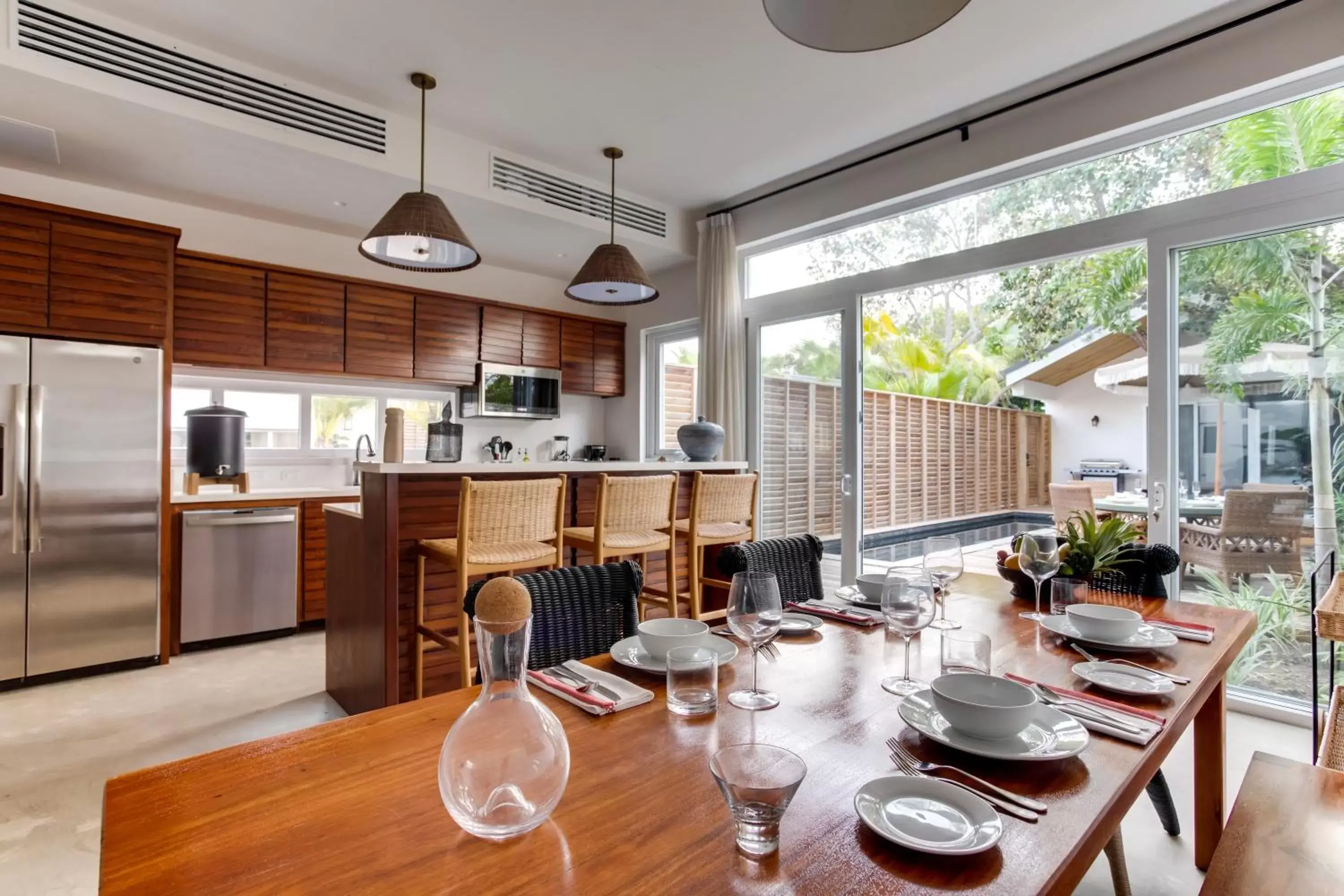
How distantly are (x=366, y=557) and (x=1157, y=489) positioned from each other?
3.40m

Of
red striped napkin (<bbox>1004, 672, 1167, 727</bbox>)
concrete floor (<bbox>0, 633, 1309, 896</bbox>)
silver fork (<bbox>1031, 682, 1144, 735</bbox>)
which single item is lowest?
concrete floor (<bbox>0, 633, 1309, 896</bbox>)

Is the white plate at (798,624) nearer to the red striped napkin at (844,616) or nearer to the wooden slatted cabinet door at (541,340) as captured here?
the red striped napkin at (844,616)

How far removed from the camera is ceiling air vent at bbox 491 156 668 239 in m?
3.83

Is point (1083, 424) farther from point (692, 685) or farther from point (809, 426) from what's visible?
point (692, 685)

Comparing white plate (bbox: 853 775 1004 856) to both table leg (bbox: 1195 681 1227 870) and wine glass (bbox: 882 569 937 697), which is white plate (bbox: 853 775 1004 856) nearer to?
wine glass (bbox: 882 569 937 697)

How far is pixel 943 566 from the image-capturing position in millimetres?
1561

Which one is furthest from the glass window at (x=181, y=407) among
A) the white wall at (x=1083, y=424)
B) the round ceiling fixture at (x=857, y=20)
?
the white wall at (x=1083, y=424)

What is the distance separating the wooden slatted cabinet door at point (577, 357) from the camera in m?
5.42

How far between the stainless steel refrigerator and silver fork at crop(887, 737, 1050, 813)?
12.6ft

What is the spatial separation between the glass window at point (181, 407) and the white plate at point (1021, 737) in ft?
14.9

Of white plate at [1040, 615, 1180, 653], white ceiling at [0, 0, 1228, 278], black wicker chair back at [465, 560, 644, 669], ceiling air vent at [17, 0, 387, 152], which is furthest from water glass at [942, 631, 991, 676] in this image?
ceiling air vent at [17, 0, 387, 152]

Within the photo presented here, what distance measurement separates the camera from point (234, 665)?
3.40 m

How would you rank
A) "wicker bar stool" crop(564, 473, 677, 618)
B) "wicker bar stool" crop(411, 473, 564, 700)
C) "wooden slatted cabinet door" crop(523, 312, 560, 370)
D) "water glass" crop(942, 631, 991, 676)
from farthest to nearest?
"wooden slatted cabinet door" crop(523, 312, 560, 370), "wicker bar stool" crop(564, 473, 677, 618), "wicker bar stool" crop(411, 473, 564, 700), "water glass" crop(942, 631, 991, 676)

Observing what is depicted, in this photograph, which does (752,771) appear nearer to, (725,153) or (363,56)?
(363,56)
